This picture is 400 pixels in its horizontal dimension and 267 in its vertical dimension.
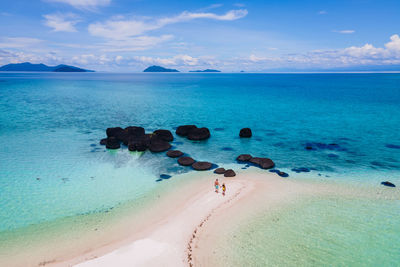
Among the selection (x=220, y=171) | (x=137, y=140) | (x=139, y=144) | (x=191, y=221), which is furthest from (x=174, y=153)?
(x=191, y=221)

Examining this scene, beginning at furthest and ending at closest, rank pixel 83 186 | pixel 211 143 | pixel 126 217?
pixel 211 143 → pixel 83 186 → pixel 126 217

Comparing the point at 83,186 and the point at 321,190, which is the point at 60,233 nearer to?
the point at 83,186

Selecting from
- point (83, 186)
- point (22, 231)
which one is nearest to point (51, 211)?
point (22, 231)

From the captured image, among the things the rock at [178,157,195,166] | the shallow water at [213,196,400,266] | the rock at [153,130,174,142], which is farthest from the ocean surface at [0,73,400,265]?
the shallow water at [213,196,400,266]

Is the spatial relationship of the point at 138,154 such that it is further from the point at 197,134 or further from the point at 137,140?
the point at 197,134

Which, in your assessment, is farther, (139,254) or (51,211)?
(51,211)

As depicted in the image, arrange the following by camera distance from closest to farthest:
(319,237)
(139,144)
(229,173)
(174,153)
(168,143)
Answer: (319,237)
(229,173)
(174,153)
(139,144)
(168,143)

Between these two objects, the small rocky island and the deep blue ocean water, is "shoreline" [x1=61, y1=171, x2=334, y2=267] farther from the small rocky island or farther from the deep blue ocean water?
the deep blue ocean water
